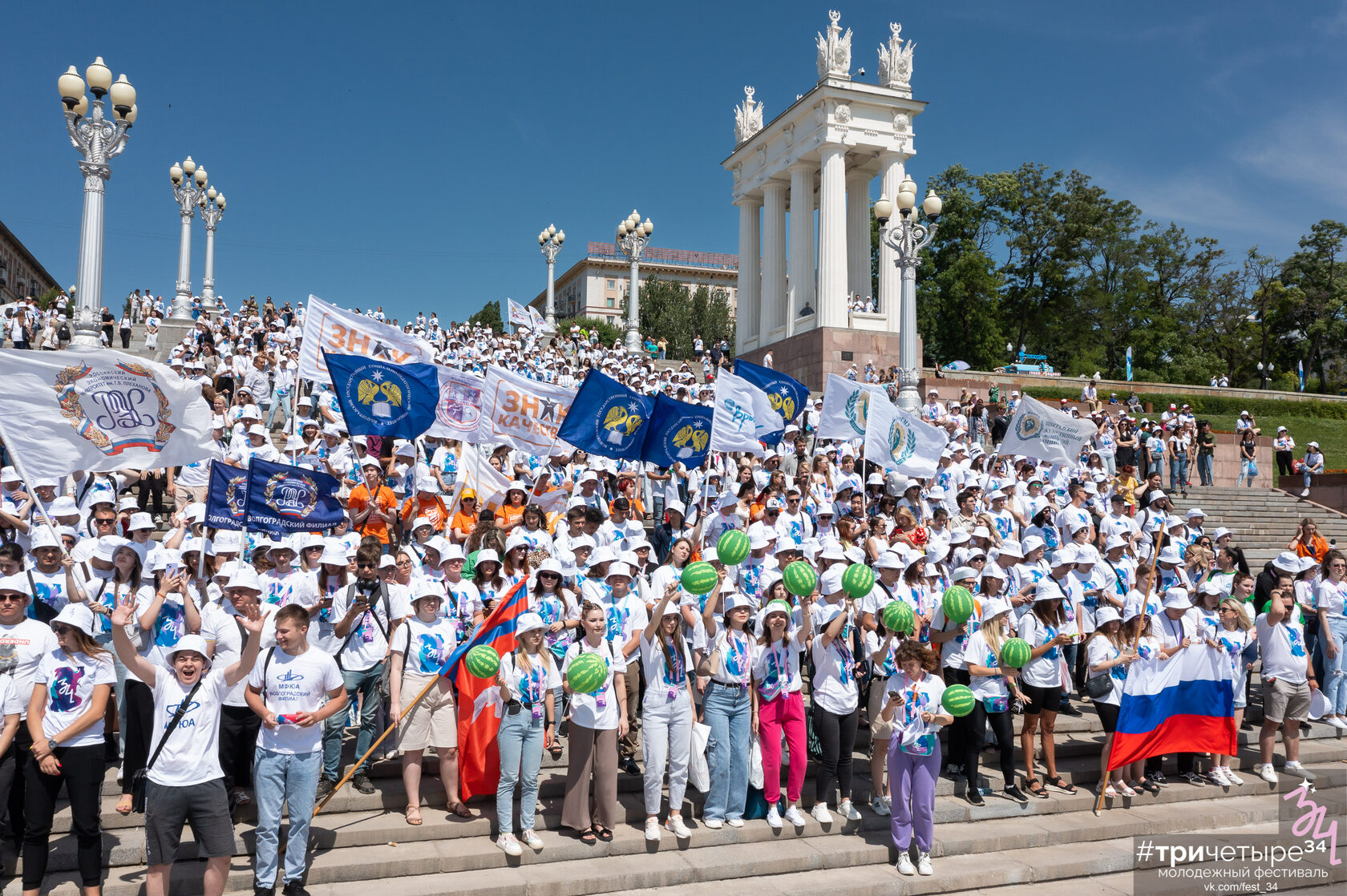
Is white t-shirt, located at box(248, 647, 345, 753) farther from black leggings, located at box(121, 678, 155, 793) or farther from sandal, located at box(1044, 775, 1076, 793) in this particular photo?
sandal, located at box(1044, 775, 1076, 793)

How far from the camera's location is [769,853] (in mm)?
7441

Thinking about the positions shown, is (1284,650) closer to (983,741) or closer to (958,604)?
(983,741)

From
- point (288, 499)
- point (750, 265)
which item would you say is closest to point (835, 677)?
point (288, 499)

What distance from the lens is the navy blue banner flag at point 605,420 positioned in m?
10.8

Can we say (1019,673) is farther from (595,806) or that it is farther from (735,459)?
(735,459)

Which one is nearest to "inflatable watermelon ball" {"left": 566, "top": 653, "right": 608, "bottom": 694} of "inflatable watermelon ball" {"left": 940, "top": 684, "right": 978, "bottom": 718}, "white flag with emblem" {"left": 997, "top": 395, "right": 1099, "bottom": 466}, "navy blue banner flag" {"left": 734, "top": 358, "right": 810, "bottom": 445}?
"inflatable watermelon ball" {"left": 940, "top": 684, "right": 978, "bottom": 718}

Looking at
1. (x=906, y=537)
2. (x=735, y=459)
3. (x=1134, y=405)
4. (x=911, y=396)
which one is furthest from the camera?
(x=1134, y=405)

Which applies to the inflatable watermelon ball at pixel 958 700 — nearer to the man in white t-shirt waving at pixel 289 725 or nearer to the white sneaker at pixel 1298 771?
the man in white t-shirt waving at pixel 289 725

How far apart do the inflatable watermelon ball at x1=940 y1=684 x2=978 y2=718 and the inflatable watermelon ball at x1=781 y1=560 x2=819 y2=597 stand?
4.41 feet

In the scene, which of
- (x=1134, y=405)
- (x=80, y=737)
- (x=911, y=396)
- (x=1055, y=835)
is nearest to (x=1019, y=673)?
(x=1055, y=835)

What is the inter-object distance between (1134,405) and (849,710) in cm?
2799

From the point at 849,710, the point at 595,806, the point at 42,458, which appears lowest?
the point at 595,806

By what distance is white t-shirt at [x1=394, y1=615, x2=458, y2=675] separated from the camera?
7.50 meters

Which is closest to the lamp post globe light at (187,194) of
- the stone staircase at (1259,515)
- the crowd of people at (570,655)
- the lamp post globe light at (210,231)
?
the lamp post globe light at (210,231)
